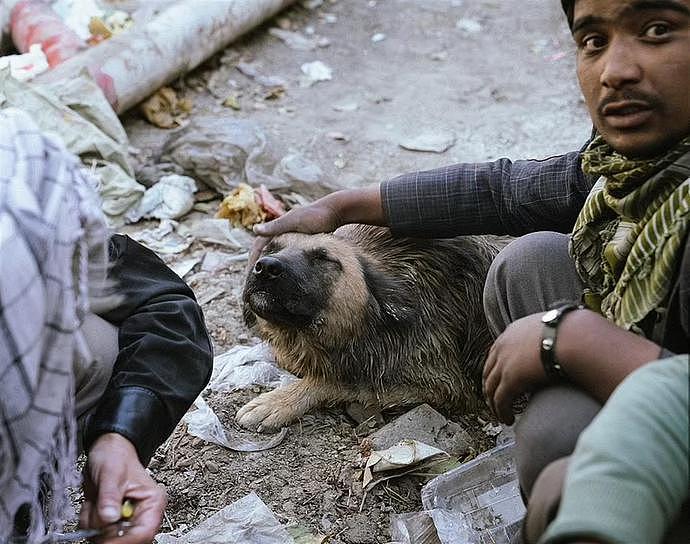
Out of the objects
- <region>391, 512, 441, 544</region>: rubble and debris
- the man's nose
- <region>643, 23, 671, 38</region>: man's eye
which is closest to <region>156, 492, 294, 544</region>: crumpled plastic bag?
<region>391, 512, 441, 544</region>: rubble and debris

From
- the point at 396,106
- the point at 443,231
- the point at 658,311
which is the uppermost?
the point at 658,311

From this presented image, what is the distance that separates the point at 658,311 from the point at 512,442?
127cm

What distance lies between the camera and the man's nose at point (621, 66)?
6.41 feet

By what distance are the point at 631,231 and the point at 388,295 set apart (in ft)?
5.65

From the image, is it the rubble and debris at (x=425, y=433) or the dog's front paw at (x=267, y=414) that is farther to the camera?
the dog's front paw at (x=267, y=414)

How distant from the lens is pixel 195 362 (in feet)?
7.59

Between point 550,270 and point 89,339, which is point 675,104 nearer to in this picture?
point 550,270

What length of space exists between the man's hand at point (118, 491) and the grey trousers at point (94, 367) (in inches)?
4.2

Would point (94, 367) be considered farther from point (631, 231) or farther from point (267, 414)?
point (267, 414)

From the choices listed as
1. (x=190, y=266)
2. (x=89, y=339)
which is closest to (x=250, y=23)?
(x=190, y=266)

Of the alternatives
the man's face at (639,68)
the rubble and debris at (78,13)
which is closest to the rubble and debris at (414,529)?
the man's face at (639,68)

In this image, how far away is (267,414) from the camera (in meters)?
3.53

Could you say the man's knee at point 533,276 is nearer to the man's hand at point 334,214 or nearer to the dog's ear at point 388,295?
the man's hand at point 334,214

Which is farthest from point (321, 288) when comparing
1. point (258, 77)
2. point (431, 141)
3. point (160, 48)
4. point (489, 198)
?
point (258, 77)
